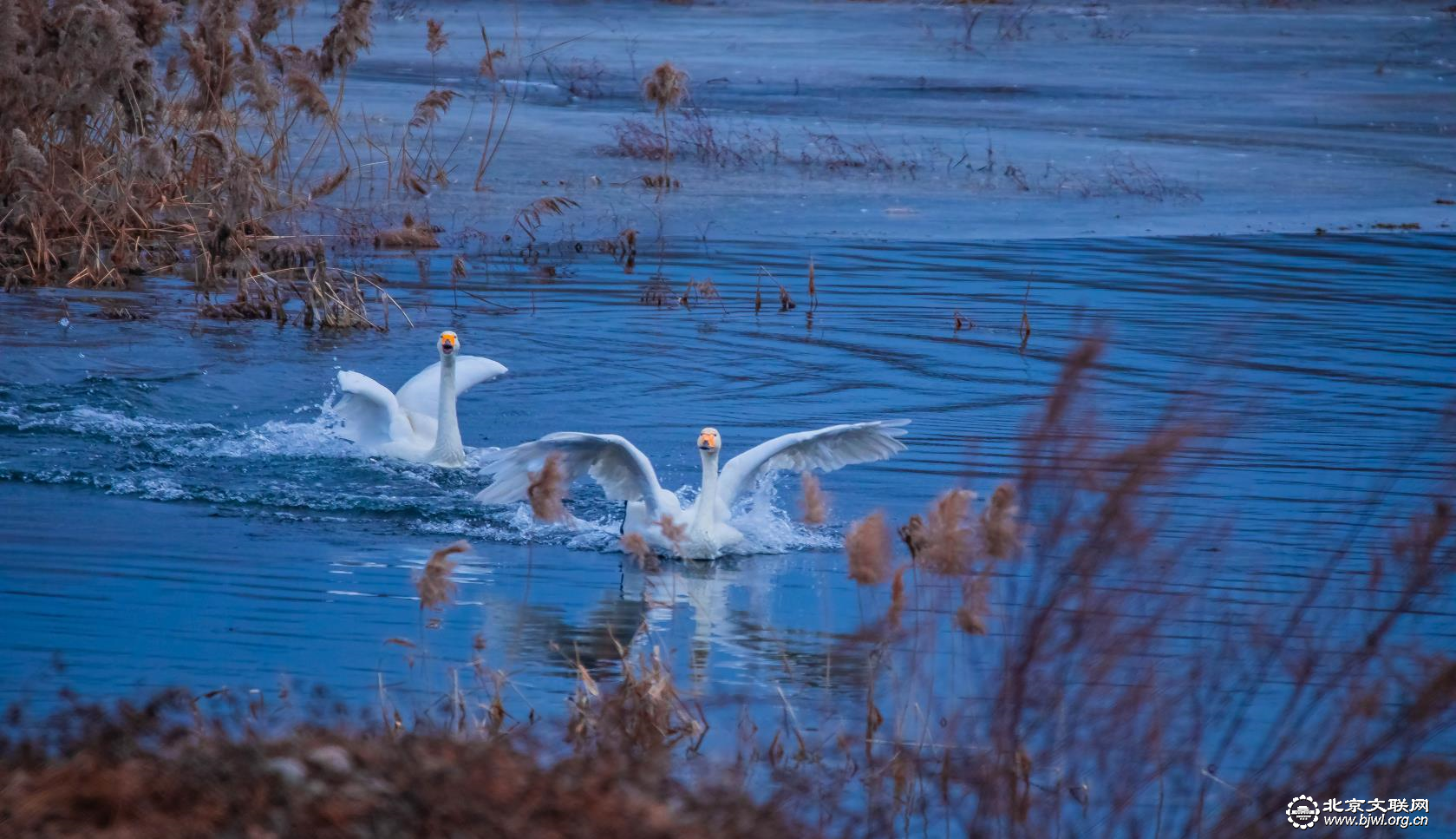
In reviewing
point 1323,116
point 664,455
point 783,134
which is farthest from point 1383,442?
point 1323,116

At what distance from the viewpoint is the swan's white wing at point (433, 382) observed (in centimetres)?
972

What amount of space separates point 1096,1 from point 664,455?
3043cm

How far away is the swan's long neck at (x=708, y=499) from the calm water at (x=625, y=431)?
0.72 ft

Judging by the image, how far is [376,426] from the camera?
374 inches

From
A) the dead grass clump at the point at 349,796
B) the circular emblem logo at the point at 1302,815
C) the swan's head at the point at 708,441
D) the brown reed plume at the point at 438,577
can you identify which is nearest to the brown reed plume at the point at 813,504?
the brown reed plume at the point at 438,577

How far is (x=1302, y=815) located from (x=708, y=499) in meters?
4.41

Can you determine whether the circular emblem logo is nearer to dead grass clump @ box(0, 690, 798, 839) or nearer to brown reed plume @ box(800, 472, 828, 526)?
dead grass clump @ box(0, 690, 798, 839)

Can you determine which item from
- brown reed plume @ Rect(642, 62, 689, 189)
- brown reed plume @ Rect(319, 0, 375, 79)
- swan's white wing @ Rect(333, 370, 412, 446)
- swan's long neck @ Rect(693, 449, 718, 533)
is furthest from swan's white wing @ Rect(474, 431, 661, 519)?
brown reed plume @ Rect(642, 62, 689, 189)

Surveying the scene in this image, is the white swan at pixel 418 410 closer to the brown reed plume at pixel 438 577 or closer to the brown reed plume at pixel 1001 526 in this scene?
the brown reed plume at pixel 438 577

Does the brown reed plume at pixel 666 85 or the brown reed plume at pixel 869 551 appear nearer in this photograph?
the brown reed plume at pixel 869 551

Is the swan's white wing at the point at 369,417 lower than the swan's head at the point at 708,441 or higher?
lower

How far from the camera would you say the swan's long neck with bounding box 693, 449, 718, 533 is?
25.1 ft

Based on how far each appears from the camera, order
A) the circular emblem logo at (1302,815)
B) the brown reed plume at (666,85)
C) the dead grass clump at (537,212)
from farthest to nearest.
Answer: the brown reed plume at (666,85)
the dead grass clump at (537,212)
the circular emblem logo at (1302,815)

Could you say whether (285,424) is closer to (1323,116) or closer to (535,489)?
(535,489)
